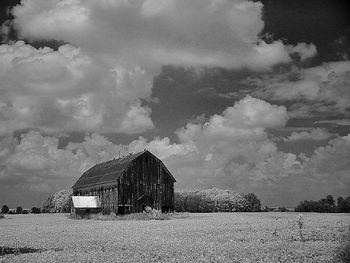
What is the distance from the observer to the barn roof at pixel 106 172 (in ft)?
233

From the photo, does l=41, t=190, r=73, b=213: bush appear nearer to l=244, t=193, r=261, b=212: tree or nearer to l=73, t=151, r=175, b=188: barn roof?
l=73, t=151, r=175, b=188: barn roof

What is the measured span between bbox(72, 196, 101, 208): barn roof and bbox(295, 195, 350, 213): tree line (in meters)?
48.7

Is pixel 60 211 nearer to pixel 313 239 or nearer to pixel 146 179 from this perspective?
pixel 146 179

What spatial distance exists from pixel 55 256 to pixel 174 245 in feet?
21.6

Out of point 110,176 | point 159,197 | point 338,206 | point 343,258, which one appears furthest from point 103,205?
point 343,258

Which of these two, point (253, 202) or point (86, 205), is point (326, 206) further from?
point (86, 205)

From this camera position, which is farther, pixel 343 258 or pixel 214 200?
pixel 214 200

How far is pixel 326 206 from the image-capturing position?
93875 mm

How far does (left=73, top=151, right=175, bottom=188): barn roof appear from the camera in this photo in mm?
71125

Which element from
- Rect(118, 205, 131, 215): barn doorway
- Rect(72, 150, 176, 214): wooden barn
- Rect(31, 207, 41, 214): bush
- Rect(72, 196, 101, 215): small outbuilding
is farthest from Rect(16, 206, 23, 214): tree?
Rect(118, 205, 131, 215): barn doorway

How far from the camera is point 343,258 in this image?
16.7 meters

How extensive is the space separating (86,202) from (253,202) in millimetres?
48894

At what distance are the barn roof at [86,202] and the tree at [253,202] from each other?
45899 millimetres

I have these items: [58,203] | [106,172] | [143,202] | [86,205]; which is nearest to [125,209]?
[143,202]
